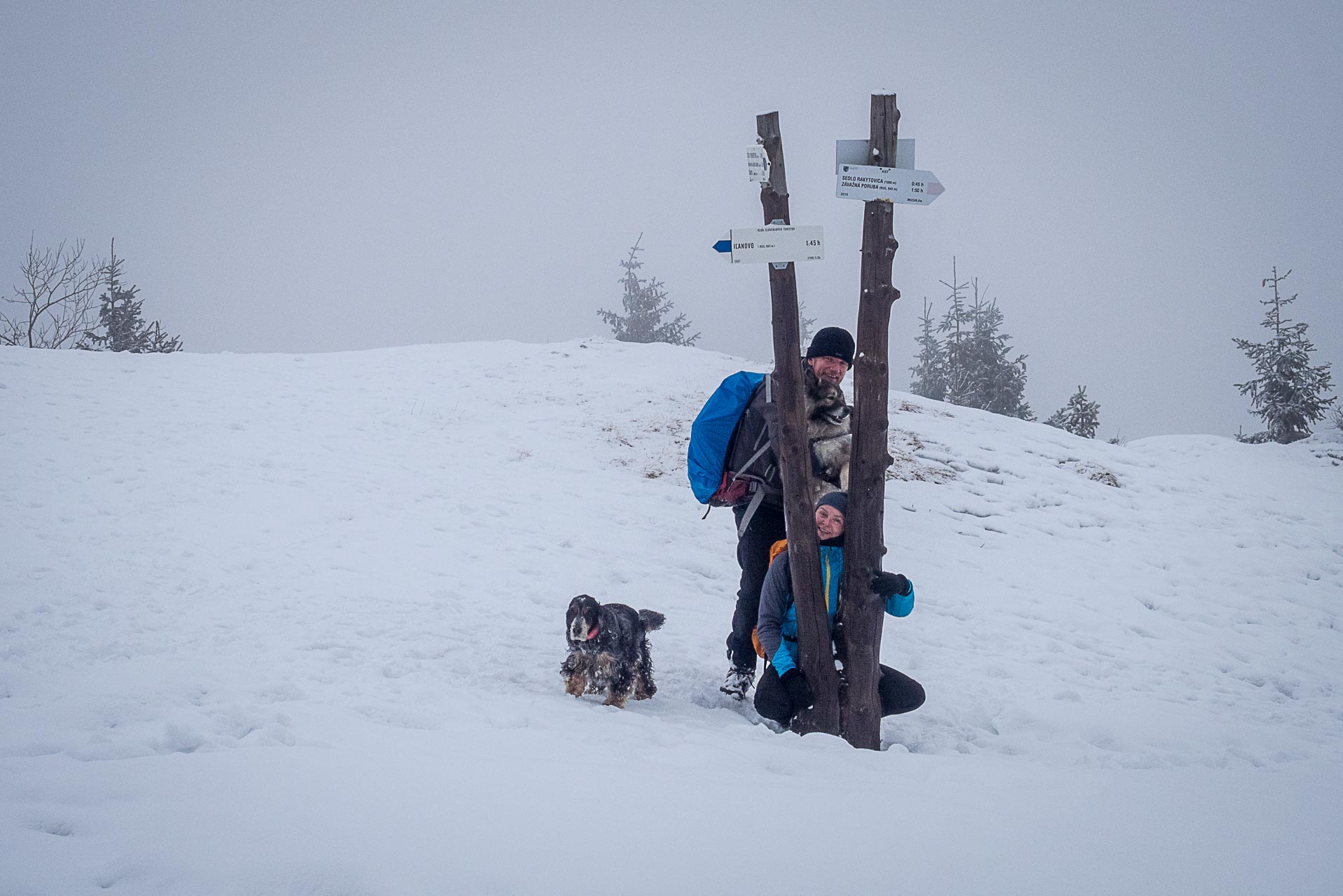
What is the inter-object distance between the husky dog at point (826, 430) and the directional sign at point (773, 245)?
0.88 meters

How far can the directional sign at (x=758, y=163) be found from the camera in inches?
162

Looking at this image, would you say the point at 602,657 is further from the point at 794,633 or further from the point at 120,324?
the point at 120,324

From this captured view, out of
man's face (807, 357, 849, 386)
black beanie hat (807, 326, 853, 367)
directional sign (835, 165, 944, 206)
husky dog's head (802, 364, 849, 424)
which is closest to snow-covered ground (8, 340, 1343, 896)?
→ husky dog's head (802, 364, 849, 424)

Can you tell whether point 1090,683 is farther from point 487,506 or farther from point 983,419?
point 983,419

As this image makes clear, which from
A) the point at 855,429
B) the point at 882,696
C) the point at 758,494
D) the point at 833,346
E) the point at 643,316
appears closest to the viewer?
the point at 855,429

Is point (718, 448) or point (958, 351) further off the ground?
point (958, 351)

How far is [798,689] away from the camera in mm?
4328

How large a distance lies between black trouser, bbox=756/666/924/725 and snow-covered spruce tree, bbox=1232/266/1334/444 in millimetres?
21684

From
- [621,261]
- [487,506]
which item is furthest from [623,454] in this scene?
[621,261]

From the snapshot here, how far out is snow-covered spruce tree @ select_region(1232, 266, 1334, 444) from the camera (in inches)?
772

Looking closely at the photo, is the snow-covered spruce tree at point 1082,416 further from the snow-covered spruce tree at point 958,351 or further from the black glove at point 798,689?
the black glove at point 798,689

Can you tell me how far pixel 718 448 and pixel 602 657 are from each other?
5.53ft

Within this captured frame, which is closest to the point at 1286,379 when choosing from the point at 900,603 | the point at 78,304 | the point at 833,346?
the point at 833,346

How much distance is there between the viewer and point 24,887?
1.84 metres
